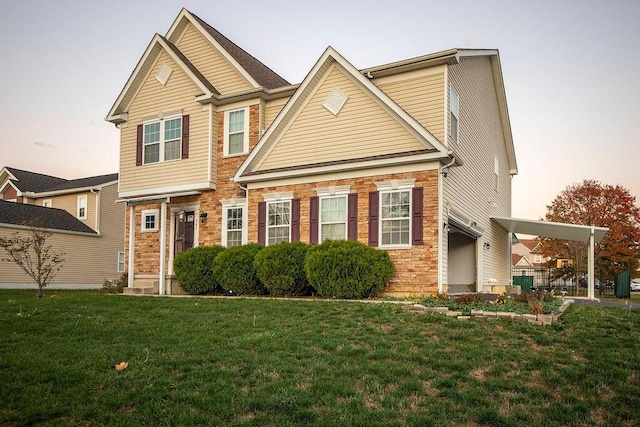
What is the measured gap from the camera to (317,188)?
1551 centimetres

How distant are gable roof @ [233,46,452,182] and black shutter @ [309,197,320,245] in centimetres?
90

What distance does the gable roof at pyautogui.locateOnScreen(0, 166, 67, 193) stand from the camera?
3444 cm

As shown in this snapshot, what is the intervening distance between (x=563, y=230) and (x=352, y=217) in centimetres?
933

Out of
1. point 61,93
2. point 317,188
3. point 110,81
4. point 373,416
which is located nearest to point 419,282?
point 317,188

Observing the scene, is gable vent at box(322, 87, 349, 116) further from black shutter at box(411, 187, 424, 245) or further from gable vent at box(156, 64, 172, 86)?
gable vent at box(156, 64, 172, 86)

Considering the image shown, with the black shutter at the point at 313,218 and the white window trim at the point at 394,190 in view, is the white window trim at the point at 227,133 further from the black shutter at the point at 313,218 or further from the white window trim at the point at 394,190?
the white window trim at the point at 394,190

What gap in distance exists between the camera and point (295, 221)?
51.7ft

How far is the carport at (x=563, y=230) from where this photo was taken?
1797 centimetres

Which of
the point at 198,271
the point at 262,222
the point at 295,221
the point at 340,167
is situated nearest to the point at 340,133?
the point at 340,167

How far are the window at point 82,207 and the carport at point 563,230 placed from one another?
79.8 feet

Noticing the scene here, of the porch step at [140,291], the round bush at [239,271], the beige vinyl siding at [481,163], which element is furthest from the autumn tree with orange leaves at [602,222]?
the porch step at [140,291]

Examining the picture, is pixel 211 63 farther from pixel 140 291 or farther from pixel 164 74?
pixel 140 291

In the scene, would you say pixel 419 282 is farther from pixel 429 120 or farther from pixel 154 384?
pixel 154 384

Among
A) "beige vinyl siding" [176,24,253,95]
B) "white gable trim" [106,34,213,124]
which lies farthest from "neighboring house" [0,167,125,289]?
"beige vinyl siding" [176,24,253,95]
